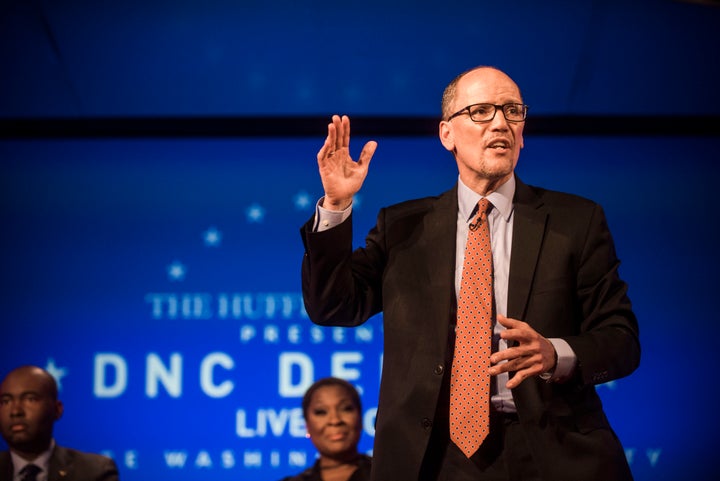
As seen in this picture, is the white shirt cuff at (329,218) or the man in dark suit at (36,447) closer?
the white shirt cuff at (329,218)

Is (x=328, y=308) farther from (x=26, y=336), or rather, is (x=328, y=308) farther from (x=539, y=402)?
(x=26, y=336)

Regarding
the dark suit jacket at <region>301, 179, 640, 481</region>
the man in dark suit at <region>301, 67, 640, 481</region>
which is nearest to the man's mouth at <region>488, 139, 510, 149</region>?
the man in dark suit at <region>301, 67, 640, 481</region>

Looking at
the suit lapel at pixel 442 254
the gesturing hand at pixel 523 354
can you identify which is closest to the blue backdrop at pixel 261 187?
the suit lapel at pixel 442 254

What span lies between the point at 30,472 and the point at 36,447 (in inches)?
4.2

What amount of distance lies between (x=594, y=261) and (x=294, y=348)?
8.50 ft

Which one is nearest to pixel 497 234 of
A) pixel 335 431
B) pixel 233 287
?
pixel 335 431

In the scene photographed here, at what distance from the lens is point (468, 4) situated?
4262mm

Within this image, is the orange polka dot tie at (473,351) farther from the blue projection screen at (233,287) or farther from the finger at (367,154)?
the blue projection screen at (233,287)

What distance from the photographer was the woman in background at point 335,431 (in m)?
3.66

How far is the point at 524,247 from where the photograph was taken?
1883 mm

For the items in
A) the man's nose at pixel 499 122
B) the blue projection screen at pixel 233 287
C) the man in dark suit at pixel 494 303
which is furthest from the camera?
the blue projection screen at pixel 233 287

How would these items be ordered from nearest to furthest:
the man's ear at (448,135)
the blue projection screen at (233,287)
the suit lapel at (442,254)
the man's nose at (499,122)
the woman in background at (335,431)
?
the suit lapel at (442,254) < the man's nose at (499,122) < the man's ear at (448,135) < the woman in background at (335,431) < the blue projection screen at (233,287)

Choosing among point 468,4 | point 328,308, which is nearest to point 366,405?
point 468,4

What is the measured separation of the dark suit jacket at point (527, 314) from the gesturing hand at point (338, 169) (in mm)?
70
